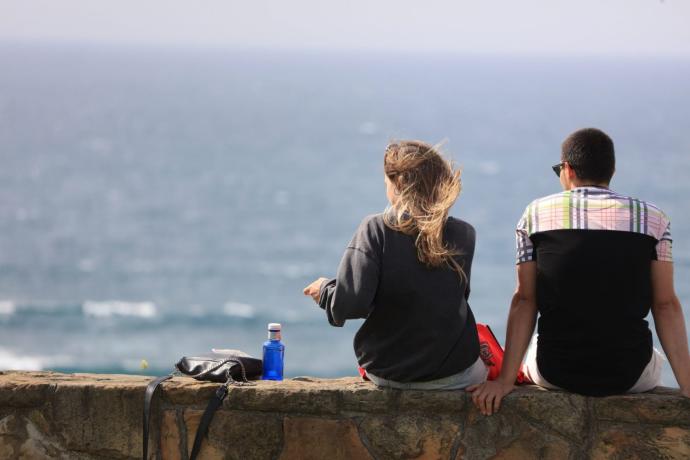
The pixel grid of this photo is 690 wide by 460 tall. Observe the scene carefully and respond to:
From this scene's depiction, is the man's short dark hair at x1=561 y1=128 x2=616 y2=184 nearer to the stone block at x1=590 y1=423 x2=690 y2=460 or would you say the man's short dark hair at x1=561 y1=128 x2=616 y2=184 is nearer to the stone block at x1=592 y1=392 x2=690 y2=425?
the stone block at x1=592 y1=392 x2=690 y2=425

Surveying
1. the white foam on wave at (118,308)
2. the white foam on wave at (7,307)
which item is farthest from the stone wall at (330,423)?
the white foam on wave at (7,307)

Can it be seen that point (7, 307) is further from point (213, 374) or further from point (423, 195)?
point (423, 195)

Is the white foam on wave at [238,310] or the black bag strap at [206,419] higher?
the white foam on wave at [238,310]

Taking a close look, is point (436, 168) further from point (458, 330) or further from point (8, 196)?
point (8, 196)

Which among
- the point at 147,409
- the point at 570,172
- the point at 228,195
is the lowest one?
the point at 147,409

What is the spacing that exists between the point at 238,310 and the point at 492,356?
6737cm

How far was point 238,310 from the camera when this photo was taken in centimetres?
7112

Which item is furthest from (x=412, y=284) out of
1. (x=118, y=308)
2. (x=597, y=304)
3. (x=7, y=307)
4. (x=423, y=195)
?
(x=118, y=308)

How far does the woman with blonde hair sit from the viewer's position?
4000 millimetres

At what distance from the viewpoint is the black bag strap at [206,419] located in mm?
4141

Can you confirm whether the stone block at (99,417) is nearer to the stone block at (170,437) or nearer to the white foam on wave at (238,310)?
the stone block at (170,437)

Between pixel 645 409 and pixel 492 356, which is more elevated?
pixel 492 356

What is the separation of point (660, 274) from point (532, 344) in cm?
62

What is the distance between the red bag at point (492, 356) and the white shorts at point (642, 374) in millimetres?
50
